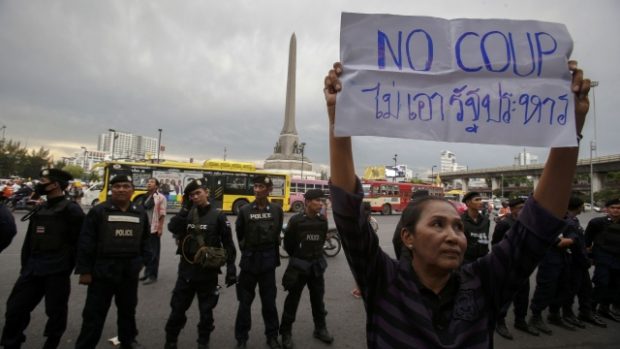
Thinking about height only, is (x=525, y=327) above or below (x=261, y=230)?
below

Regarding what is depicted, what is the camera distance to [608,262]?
4.75m

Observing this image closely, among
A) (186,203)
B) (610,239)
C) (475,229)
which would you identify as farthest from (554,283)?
(186,203)

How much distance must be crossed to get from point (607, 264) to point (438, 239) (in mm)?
5200

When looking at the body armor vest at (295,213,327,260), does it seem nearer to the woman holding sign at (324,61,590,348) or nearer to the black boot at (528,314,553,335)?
the woman holding sign at (324,61,590,348)

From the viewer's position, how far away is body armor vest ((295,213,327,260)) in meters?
4.02

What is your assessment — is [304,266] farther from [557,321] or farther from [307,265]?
[557,321]

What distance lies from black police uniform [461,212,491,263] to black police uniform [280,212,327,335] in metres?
1.87

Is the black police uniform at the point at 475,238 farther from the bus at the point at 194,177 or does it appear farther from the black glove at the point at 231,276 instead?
the bus at the point at 194,177

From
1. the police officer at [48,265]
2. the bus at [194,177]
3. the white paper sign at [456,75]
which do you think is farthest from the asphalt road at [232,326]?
the bus at [194,177]

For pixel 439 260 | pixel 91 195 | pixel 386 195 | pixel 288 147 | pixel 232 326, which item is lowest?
pixel 232 326

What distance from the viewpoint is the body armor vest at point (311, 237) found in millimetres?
4023

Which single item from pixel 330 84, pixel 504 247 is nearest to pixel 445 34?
pixel 330 84

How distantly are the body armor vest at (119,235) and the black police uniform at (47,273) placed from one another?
0.40 metres

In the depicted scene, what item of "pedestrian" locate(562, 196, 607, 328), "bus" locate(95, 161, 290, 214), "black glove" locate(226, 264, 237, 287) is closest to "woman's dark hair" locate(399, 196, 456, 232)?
"black glove" locate(226, 264, 237, 287)
